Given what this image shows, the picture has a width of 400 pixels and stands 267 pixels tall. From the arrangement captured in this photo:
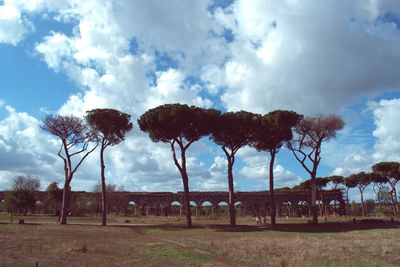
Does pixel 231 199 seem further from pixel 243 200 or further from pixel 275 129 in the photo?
pixel 243 200

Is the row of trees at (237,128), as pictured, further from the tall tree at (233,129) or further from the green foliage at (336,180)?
the green foliage at (336,180)

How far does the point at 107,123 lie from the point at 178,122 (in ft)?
22.9

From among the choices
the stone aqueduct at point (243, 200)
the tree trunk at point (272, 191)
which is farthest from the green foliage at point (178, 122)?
the stone aqueduct at point (243, 200)

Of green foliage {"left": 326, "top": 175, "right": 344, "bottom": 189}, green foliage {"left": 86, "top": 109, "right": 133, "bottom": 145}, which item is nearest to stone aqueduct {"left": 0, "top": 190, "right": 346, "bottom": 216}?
green foliage {"left": 326, "top": 175, "right": 344, "bottom": 189}

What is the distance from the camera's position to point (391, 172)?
59.2 m

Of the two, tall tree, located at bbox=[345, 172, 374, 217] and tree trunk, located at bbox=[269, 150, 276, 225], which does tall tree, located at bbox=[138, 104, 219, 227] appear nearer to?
tree trunk, located at bbox=[269, 150, 276, 225]

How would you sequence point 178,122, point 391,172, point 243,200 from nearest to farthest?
point 178,122
point 391,172
point 243,200

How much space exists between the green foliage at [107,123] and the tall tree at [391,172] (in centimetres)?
3608

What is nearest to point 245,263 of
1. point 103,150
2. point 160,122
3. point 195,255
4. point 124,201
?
point 195,255

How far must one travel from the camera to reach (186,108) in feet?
129

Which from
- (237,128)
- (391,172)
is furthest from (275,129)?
(391,172)

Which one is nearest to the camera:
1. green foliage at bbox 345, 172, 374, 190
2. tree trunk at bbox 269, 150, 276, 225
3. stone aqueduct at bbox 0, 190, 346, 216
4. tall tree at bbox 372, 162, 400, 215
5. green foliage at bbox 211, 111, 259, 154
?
tree trunk at bbox 269, 150, 276, 225

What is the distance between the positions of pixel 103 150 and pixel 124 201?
3365 centimetres

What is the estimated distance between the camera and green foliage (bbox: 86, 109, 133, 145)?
41.1m
